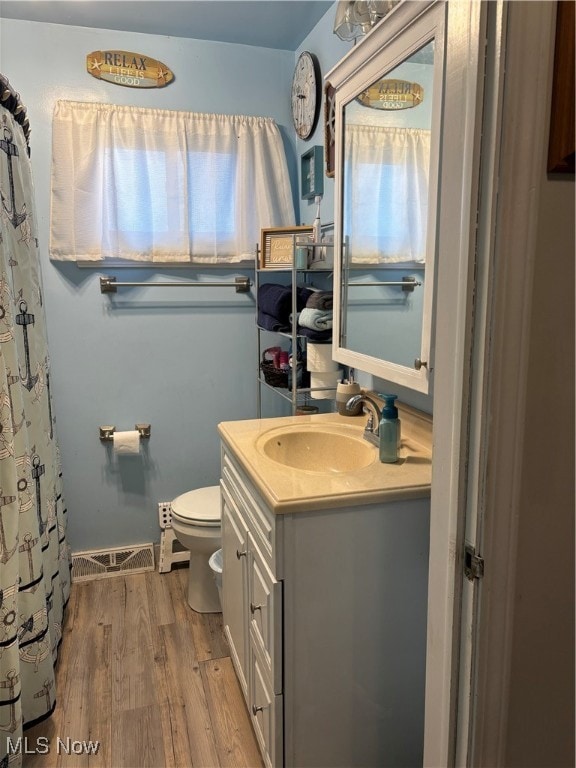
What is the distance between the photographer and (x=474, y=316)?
86 centimetres

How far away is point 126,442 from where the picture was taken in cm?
264

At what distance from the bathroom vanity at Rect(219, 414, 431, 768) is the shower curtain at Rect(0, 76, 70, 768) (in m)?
0.67

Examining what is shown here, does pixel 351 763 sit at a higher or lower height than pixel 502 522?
lower

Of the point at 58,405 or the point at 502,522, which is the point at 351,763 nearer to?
the point at 502,522

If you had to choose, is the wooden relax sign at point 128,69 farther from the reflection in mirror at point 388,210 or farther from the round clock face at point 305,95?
the reflection in mirror at point 388,210


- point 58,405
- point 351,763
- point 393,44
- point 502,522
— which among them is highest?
point 393,44

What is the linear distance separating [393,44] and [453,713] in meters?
1.60

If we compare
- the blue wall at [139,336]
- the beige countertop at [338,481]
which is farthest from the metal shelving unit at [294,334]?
the beige countertop at [338,481]

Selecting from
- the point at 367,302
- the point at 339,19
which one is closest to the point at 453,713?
the point at 367,302

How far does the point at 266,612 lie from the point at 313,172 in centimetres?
184

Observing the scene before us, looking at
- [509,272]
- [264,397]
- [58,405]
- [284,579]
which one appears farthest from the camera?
[264,397]

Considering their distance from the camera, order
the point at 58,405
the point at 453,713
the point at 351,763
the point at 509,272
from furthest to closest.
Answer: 1. the point at 58,405
2. the point at 351,763
3. the point at 453,713
4. the point at 509,272

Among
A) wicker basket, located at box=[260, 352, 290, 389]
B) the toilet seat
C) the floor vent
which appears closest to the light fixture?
wicker basket, located at box=[260, 352, 290, 389]

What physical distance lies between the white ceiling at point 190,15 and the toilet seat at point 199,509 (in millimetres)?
2014
